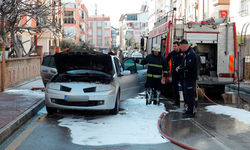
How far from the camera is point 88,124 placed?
7.05m

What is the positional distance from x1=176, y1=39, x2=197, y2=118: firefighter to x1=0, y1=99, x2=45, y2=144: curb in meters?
3.67

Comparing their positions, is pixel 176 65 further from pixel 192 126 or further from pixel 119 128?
pixel 119 128

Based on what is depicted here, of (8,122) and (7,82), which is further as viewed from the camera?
(7,82)

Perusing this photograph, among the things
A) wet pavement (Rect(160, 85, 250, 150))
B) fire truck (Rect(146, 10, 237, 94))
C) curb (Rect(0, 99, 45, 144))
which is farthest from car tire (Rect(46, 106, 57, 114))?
fire truck (Rect(146, 10, 237, 94))

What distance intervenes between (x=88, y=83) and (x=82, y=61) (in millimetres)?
1318

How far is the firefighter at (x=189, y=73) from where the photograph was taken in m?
7.91

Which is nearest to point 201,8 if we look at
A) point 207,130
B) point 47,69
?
point 47,69

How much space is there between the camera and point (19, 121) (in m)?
7.04

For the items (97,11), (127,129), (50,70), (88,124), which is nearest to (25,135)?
(88,124)

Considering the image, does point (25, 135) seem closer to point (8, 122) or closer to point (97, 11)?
point (8, 122)

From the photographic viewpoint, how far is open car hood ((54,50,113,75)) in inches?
342

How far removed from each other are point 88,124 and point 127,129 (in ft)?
3.08

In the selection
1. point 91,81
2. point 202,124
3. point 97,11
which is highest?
point 97,11

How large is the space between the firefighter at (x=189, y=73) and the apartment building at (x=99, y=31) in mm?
114972
